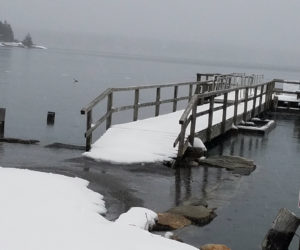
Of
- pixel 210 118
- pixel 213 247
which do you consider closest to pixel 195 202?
pixel 213 247

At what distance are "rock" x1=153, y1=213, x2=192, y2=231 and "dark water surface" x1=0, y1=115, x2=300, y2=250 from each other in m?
0.11

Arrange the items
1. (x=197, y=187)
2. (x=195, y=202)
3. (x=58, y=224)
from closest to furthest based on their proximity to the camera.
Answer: (x=58, y=224) → (x=195, y=202) → (x=197, y=187)

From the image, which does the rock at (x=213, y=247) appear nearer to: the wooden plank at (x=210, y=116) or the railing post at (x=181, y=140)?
the railing post at (x=181, y=140)

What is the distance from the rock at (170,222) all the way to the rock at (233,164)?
3832 millimetres

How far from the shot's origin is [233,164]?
441 inches

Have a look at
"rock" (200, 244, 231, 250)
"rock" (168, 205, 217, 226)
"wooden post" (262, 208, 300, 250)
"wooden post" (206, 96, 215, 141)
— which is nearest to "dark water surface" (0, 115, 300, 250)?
"rock" (168, 205, 217, 226)

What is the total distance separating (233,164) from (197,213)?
13.2ft

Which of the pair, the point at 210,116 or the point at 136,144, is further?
the point at 210,116

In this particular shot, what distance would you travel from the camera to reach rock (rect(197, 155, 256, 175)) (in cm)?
1082

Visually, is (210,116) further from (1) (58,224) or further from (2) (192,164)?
(1) (58,224)

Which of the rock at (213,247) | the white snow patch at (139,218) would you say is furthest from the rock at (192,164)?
the rock at (213,247)

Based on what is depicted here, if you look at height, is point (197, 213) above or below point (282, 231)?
below

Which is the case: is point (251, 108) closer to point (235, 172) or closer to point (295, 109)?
point (295, 109)

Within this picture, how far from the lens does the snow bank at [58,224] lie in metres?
5.08
